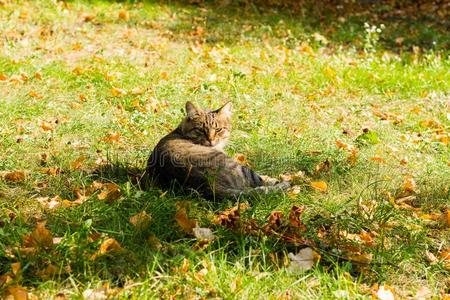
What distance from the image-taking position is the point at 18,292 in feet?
8.60

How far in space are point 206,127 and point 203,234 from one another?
1.35 metres

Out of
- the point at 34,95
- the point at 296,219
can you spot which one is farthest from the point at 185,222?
the point at 34,95

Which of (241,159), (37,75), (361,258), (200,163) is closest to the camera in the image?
(361,258)

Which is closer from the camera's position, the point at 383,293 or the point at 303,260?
the point at 383,293

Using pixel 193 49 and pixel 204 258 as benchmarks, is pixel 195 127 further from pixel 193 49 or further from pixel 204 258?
pixel 193 49

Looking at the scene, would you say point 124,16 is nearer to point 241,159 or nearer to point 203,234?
point 241,159

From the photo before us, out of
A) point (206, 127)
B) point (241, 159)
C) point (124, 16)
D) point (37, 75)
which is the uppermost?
point (124, 16)

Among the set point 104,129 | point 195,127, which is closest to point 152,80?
point 104,129

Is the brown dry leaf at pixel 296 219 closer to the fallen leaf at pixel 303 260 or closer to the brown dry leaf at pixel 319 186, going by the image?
the fallen leaf at pixel 303 260

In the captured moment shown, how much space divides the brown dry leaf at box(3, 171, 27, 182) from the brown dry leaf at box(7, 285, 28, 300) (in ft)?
5.20

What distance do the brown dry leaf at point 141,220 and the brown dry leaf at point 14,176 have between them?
1145 mm

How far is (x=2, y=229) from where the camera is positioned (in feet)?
10.6

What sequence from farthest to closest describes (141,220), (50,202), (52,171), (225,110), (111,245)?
1. (225,110)
2. (52,171)
3. (50,202)
4. (141,220)
5. (111,245)

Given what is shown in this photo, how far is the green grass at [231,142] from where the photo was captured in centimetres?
298
